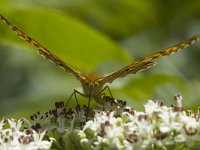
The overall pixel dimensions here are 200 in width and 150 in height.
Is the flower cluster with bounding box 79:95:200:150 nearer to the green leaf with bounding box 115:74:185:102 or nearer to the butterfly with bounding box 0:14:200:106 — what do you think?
the butterfly with bounding box 0:14:200:106

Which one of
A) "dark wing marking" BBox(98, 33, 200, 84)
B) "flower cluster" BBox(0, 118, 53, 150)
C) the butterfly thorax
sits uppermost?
"dark wing marking" BBox(98, 33, 200, 84)

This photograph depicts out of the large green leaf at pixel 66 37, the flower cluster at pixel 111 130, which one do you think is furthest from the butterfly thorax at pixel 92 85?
the large green leaf at pixel 66 37

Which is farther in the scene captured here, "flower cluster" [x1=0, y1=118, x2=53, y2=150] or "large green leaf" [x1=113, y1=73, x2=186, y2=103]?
"large green leaf" [x1=113, y1=73, x2=186, y2=103]

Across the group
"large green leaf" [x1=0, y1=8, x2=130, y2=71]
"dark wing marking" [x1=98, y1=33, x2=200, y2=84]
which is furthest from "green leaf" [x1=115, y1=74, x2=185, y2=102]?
"dark wing marking" [x1=98, y1=33, x2=200, y2=84]

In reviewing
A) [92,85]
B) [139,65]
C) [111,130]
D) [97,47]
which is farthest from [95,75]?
[97,47]

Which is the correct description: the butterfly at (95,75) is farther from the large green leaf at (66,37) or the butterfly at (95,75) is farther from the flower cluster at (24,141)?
the large green leaf at (66,37)

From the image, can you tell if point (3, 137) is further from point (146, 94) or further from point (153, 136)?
point (146, 94)

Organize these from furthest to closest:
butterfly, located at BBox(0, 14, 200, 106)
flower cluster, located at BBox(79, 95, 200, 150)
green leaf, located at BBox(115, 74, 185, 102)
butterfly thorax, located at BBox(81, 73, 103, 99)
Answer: green leaf, located at BBox(115, 74, 185, 102), butterfly thorax, located at BBox(81, 73, 103, 99), butterfly, located at BBox(0, 14, 200, 106), flower cluster, located at BBox(79, 95, 200, 150)
